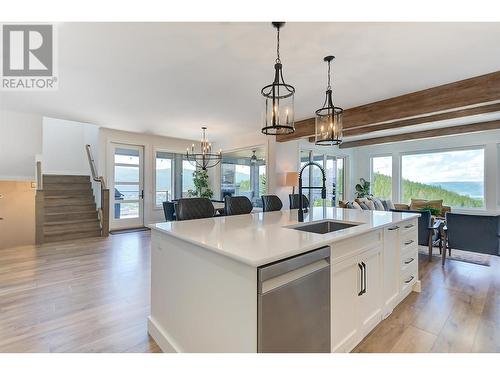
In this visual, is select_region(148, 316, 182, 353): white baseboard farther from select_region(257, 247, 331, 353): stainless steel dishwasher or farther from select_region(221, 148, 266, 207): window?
select_region(221, 148, 266, 207): window

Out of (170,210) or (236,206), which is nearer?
(236,206)

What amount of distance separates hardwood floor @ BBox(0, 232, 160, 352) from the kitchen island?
0.38 meters

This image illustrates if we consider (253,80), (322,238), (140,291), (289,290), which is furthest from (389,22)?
(140,291)

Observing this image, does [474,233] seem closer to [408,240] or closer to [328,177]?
[408,240]

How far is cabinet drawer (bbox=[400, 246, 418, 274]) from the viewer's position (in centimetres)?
246

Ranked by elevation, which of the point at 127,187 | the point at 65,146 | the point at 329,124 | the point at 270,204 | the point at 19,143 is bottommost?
the point at 270,204

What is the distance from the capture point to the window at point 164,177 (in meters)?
7.03

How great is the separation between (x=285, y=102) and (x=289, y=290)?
3.34 metres

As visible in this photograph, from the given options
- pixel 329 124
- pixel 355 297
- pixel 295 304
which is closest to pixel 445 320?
pixel 355 297

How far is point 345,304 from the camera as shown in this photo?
1.64 metres

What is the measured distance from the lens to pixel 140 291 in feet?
8.80

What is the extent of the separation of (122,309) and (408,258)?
9.71 feet
